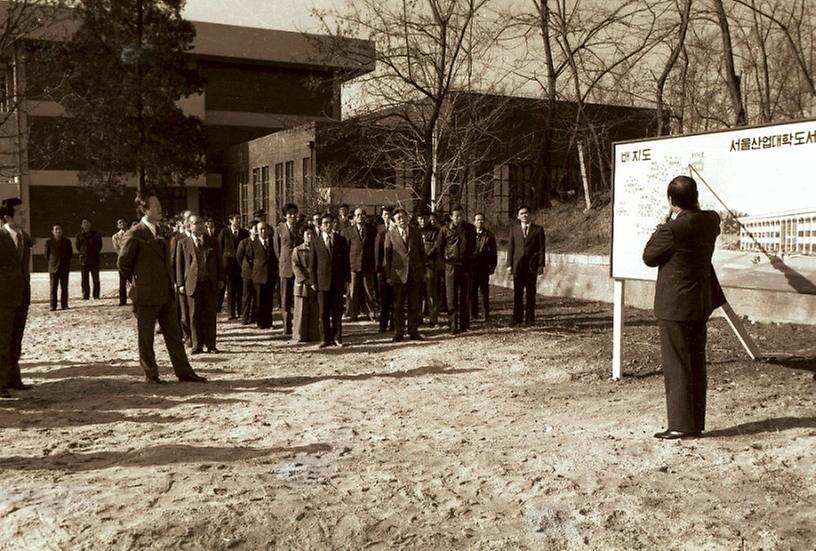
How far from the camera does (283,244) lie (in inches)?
533

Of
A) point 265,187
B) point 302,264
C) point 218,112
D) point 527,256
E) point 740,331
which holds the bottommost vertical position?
point 740,331

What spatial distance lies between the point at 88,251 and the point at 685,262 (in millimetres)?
17997

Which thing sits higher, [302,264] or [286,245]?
[286,245]

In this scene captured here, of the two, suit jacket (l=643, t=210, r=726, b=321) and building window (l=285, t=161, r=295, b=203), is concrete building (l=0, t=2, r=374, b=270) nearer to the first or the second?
building window (l=285, t=161, r=295, b=203)

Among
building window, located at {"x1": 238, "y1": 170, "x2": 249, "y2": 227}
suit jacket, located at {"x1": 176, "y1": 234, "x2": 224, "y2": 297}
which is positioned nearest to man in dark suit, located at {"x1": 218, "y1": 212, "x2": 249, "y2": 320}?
suit jacket, located at {"x1": 176, "y1": 234, "x2": 224, "y2": 297}

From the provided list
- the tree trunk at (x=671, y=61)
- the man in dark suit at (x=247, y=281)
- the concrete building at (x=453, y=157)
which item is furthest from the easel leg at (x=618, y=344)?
the tree trunk at (x=671, y=61)

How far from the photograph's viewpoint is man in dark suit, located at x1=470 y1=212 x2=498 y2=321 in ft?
47.0

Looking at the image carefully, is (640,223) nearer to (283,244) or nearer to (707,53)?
(283,244)

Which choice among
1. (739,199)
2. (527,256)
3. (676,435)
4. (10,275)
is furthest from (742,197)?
(10,275)

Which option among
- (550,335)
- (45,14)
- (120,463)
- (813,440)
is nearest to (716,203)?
(813,440)

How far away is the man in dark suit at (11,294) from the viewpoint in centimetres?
866

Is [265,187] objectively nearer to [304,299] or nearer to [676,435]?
[304,299]

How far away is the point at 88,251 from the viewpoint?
69.4 ft

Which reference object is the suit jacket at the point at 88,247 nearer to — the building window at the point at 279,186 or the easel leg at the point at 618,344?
the easel leg at the point at 618,344
